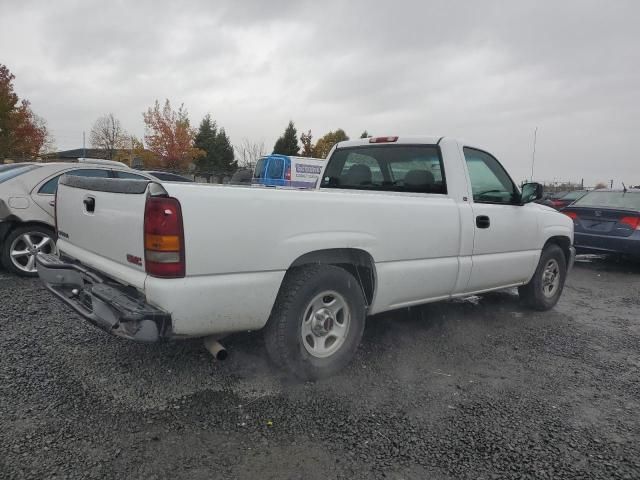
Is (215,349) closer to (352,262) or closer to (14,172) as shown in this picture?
(352,262)

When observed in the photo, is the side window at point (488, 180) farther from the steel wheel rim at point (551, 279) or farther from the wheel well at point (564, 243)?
the steel wheel rim at point (551, 279)

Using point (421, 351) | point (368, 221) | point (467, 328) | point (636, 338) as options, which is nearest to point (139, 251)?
point (368, 221)

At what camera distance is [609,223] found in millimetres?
8156

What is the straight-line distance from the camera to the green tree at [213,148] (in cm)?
4181

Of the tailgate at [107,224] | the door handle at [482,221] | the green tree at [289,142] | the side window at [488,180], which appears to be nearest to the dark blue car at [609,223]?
the side window at [488,180]

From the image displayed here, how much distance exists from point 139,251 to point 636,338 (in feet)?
15.7

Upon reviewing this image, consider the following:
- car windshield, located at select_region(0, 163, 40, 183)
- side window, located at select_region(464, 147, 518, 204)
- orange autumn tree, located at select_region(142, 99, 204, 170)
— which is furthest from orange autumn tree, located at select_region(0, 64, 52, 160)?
side window, located at select_region(464, 147, 518, 204)

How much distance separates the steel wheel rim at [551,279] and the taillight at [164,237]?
4.41 meters

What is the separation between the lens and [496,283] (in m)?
4.50

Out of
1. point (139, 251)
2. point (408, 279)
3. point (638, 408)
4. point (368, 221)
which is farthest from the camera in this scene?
point (408, 279)

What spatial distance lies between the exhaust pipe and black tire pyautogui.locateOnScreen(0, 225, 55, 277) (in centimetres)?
404

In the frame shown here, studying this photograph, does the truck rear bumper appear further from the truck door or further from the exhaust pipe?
the truck door

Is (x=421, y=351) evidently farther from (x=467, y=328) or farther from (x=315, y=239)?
(x=315, y=239)

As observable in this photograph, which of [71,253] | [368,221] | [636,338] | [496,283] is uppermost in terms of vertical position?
[368,221]
